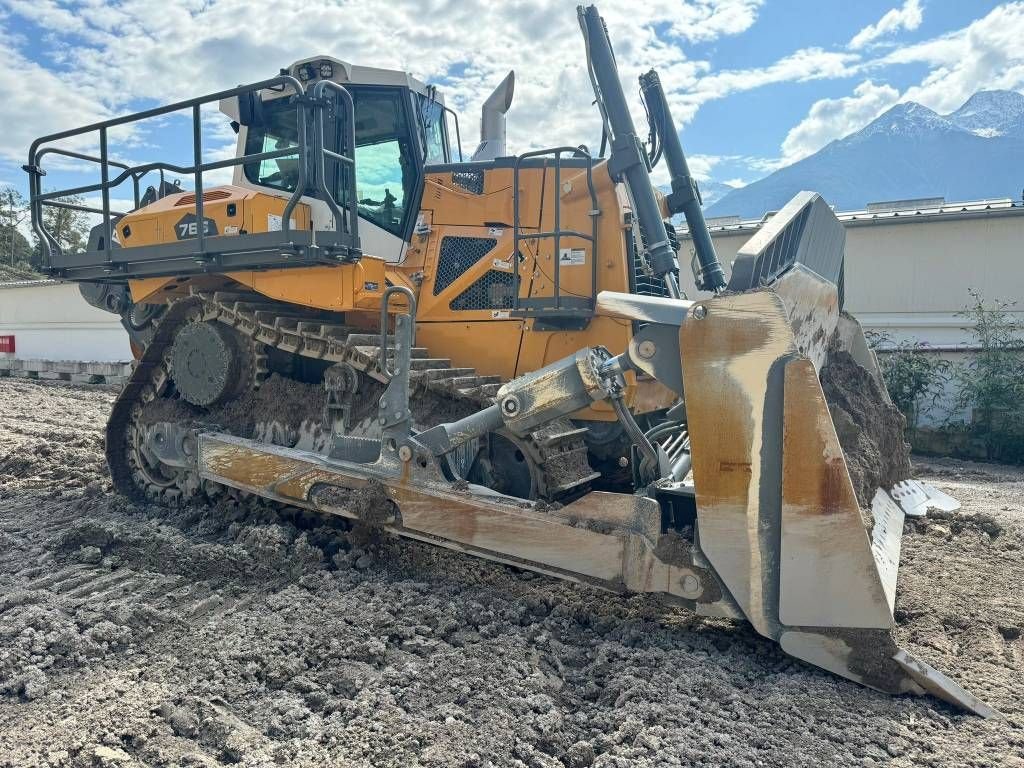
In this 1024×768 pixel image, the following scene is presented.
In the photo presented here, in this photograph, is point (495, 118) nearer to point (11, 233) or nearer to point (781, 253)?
point (781, 253)

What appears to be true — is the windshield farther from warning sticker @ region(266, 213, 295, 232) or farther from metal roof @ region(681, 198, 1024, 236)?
metal roof @ region(681, 198, 1024, 236)

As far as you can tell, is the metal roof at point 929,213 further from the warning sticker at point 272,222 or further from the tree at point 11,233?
the tree at point 11,233

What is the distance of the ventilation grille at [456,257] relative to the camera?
4684 millimetres

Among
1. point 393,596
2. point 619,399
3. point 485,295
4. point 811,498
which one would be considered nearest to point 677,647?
point 811,498

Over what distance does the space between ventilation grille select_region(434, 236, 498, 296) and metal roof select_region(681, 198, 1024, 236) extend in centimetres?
643

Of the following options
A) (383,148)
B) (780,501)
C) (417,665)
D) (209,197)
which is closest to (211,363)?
(209,197)

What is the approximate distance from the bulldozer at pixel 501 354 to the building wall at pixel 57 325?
1322 centimetres

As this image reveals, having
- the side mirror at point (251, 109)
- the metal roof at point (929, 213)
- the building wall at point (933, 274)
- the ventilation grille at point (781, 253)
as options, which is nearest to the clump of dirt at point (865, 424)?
the ventilation grille at point (781, 253)

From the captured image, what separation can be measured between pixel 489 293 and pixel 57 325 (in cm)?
1871

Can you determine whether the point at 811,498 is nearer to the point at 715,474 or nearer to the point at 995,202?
the point at 715,474

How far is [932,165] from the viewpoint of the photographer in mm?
183125

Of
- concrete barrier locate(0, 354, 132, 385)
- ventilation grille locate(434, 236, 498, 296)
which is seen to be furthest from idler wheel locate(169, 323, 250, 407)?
concrete barrier locate(0, 354, 132, 385)

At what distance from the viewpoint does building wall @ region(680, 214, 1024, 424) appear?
11.1m

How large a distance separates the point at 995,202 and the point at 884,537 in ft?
35.3
